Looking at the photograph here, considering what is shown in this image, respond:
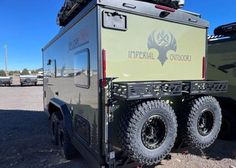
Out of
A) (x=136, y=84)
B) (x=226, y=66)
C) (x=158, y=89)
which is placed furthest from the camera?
(x=226, y=66)

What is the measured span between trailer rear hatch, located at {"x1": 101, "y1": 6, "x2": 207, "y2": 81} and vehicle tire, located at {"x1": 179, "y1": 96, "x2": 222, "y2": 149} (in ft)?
2.06

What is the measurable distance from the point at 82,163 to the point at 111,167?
1.63 meters

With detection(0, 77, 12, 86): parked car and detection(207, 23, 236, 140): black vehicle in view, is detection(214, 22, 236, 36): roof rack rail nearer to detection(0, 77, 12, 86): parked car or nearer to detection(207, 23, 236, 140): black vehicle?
detection(207, 23, 236, 140): black vehicle

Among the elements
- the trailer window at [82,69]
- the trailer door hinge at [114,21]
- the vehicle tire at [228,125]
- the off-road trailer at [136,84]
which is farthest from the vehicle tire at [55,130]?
the vehicle tire at [228,125]

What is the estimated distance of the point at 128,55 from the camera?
9.60ft

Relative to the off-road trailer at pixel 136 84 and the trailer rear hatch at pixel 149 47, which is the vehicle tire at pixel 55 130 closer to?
the off-road trailer at pixel 136 84

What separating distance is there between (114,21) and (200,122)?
1.79 meters

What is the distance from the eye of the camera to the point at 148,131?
2668 mm

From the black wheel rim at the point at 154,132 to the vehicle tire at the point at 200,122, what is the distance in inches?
17.0

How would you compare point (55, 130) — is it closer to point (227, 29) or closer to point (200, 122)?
point (200, 122)

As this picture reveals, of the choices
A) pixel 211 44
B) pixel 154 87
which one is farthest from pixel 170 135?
pixel 211 44

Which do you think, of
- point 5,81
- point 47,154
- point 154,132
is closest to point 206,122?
point 154,132

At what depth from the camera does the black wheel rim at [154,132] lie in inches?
102

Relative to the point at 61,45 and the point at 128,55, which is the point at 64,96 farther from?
the point at 128,55
